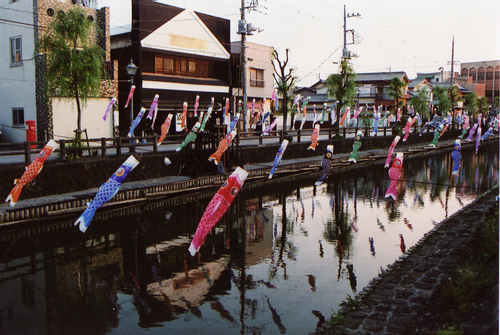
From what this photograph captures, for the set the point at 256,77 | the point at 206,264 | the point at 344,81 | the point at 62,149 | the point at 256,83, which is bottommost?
the point at 206,264

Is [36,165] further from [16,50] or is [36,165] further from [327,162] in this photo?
[16,50]

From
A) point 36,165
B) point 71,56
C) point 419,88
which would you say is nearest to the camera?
point 36,165

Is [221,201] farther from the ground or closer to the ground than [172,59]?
closer to the ground

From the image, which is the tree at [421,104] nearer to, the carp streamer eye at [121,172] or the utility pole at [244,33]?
the utility pole at [244,33]

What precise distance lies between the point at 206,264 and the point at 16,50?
19.7 metres

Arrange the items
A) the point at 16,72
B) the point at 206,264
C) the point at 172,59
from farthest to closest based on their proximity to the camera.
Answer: the point at 172,59, the point at 16,72, the point at 206,264

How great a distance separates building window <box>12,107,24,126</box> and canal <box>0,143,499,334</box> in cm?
1181

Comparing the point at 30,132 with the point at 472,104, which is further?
the point at 472,104

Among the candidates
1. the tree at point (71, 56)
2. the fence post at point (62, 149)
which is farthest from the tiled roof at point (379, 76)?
the fence post at point (62, 149)

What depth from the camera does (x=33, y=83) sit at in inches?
912

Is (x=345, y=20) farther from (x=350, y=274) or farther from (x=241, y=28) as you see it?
(x=350, y=274)

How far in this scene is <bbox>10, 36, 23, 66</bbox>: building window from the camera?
78.4 ft

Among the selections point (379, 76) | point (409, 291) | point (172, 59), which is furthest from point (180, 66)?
point (379, 76)

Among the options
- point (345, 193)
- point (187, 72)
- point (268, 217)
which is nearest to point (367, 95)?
point (187, 72)
